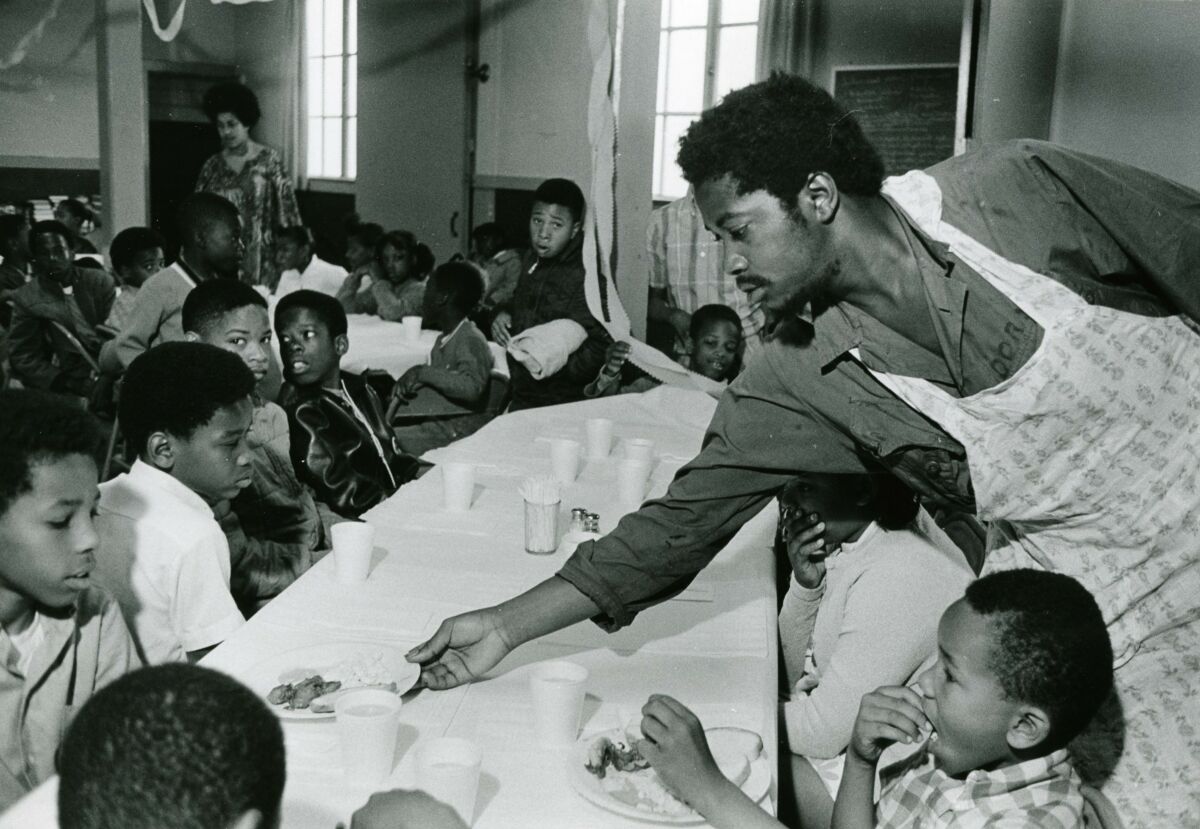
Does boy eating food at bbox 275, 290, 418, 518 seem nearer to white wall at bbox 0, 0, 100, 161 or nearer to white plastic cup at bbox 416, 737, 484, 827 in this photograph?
white plastic cup at bbox 416, 737, 484, 827

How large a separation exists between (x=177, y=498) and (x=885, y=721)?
1350 millimetres

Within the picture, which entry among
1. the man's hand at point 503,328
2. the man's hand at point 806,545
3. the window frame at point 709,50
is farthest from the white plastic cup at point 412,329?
the man's hand at point 806,545

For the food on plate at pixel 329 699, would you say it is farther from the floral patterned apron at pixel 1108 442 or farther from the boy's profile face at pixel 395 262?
the boy's profile face at pixel 395 262

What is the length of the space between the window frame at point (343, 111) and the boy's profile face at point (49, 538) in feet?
31.3

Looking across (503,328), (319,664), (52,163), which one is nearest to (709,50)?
(503,328)

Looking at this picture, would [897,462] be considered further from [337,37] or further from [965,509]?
[337,37]

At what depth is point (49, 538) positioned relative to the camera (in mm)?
1634

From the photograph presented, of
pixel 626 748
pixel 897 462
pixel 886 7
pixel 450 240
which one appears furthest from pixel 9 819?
pixel 450 240

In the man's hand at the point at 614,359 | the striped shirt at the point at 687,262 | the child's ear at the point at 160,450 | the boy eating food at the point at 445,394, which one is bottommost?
the boy eating food at the point at 445,394

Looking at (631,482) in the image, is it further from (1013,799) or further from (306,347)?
(1013,799)

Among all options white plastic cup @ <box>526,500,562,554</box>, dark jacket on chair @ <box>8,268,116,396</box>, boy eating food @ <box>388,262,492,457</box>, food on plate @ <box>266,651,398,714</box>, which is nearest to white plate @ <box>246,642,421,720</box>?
food on plate @ <box>266,651,398,714</box>

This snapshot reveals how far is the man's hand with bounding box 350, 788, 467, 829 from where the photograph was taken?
118cm

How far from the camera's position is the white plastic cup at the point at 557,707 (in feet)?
4.93

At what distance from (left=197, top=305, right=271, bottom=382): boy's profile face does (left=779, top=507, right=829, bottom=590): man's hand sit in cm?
171
